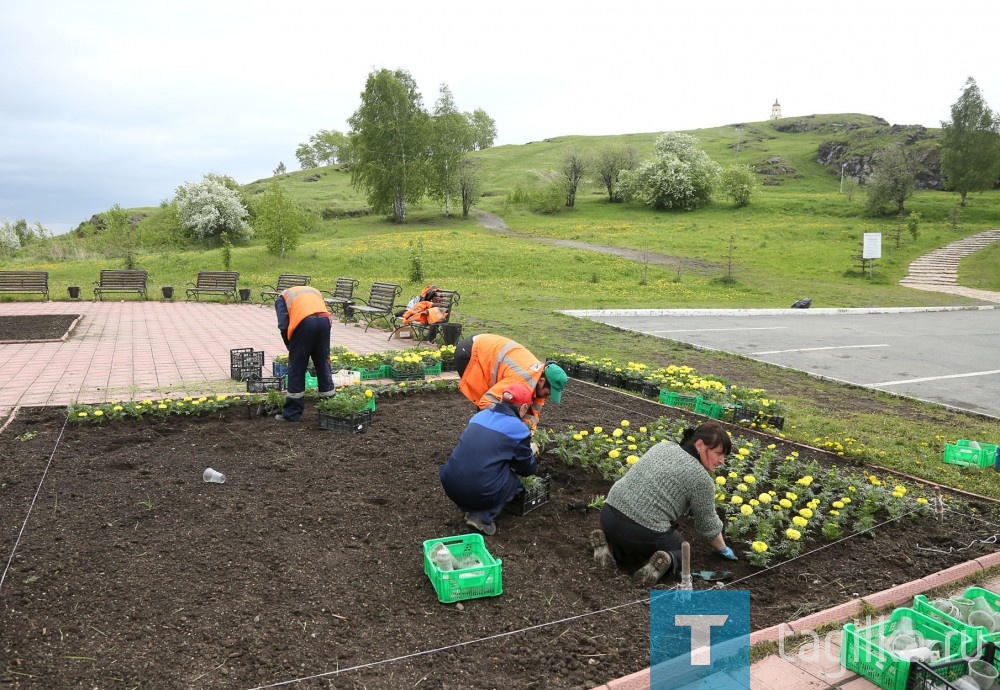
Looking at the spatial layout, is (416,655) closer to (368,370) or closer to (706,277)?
(368,370)

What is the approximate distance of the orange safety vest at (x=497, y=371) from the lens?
14.8ft

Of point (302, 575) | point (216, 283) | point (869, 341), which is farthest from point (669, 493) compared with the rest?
point (216, 283)

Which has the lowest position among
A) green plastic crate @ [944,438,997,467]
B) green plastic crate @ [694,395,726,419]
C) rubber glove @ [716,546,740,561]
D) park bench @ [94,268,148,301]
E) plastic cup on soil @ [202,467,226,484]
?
green plastic crate @ [944,438,997,467]

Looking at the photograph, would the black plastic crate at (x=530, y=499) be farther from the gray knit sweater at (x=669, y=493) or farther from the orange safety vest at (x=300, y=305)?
the orange safety vest at (x=300, y=305)

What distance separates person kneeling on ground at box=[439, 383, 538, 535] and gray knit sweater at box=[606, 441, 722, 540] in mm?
775

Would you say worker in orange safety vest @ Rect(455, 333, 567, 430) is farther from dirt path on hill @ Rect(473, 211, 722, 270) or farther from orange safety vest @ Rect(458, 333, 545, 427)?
dirt path on hill @ Rect(473, 211, 722, 270)

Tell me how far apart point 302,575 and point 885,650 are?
9.27 feet

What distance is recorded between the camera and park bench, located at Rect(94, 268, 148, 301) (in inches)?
701

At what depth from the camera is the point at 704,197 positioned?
153ft

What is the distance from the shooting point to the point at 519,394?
443 cm

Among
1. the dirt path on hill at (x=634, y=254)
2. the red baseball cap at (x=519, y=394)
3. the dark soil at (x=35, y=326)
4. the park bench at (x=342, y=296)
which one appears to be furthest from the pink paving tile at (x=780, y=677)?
the dirt path on hill at (x=634, y=254)

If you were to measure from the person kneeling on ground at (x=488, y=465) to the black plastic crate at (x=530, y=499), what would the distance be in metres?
0.14

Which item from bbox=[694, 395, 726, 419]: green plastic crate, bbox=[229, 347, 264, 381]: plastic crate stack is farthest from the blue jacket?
bbox=[229, 347, 264, 381]: plastic crate stack

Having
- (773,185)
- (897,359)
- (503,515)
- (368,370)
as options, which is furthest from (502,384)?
(773,185)
